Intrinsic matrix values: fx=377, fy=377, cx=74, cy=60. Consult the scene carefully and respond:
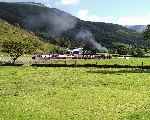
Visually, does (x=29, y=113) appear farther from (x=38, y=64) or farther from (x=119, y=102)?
(x=38, y=64)

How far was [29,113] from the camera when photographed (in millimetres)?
30953

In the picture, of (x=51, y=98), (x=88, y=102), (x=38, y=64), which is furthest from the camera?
(x=38, y=64)

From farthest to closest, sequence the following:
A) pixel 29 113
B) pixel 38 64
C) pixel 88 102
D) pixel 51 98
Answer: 1. pixel 38 64
2. pixel 51 98
3. pixel 88 102
4. pixel 29 113

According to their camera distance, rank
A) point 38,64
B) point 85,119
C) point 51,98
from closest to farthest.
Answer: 1. point 85,119
2. point 51,98
3. point 38,64

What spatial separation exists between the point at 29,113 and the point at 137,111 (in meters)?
9.21

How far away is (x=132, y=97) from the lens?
136ft

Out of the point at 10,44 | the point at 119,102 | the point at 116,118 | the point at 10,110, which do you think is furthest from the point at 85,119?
the point at 10,44

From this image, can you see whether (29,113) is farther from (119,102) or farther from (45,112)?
(119,102)

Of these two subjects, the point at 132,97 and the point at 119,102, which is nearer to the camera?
the point at 119,102

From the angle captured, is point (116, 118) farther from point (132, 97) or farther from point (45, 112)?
point (132, 97)

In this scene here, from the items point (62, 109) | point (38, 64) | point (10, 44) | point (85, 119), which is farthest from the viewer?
point (10, 44)

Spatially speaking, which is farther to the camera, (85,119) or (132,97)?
(132,97)

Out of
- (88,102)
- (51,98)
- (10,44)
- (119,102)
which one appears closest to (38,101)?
(51,98)

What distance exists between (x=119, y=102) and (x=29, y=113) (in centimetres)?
1058
